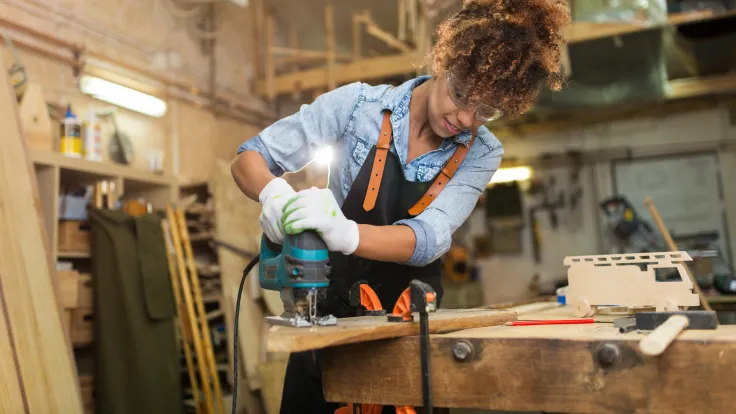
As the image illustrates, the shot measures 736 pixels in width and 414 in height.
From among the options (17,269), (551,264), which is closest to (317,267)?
(17,269)

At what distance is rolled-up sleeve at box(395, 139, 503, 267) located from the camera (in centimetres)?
153

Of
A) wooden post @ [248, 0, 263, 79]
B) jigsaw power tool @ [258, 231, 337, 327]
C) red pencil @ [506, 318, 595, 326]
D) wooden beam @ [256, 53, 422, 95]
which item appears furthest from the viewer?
wooden post @ [248, 0, 263, 79]

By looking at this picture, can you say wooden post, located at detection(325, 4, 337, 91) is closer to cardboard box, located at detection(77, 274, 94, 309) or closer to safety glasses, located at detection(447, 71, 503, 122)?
cardboard box, located at detection(77, 274, 94, 309)

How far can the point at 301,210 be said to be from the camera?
124 centimetres

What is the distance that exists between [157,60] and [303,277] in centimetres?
424

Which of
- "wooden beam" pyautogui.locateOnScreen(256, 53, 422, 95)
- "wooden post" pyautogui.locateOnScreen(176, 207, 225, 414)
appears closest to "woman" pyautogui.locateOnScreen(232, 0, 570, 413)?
"wooden post" pyautogui.locateOnScreen(176, 207, 225, 414)

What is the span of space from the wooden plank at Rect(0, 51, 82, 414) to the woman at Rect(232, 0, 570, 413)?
138 centimetres

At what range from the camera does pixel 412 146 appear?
1812mm

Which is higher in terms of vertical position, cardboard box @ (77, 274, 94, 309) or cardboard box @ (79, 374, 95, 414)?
cardboard box @ (77, 274, 94, 309)

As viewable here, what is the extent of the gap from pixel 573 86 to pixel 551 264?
2.75m

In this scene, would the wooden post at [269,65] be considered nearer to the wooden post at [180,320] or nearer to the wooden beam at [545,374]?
the wooden post at [180,320]

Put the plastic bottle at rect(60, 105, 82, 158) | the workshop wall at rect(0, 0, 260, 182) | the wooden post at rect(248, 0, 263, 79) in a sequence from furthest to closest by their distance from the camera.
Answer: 1. the wooden post at rect(248, 0, 263, 79)
2. the workshop wall at rect(0, 0, 260, 182)
3. the plastic bottle at rect(60, 105, 82, 158)

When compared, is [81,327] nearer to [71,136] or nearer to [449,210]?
[71,136]

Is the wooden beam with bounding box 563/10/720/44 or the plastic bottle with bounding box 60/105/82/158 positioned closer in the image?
the plastic bottle with bounding box 60/105/82/158
